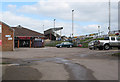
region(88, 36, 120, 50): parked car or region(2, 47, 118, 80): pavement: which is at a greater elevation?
region(88, 36, 120, 50): parked car

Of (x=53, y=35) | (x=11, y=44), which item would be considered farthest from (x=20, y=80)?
(x=53, y=35)

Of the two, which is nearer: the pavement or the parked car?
the pavement

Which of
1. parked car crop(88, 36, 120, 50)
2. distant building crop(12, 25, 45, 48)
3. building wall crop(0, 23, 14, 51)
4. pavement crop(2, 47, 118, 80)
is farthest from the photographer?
distant building crop(12, 25, 45, 48)

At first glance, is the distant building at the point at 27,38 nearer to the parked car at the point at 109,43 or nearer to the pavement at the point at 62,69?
the parked car at the point at 109,43

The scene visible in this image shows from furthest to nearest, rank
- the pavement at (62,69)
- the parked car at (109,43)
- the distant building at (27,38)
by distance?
the distant building at (27,38) < the parked car at (109,43) < the pavement at (62,69)

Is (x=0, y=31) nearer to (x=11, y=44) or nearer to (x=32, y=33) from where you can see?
(x=11, y=44)

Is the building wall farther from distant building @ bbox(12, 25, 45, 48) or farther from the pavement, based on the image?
distant building @ bbox(12, 25, 45, 48)

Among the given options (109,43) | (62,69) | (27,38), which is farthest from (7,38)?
(62,69)

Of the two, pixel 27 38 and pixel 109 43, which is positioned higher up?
pixel 27 38

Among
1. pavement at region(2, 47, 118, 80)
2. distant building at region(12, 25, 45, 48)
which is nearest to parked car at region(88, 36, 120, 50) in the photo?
pavement at region(2, 47, 118, 80)

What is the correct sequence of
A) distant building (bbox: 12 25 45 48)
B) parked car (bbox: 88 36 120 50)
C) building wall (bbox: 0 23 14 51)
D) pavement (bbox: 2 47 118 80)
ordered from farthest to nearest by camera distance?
1. distant building (bbox: 12 25 45 48)
2. building wall (bbox: 0 23 14 51)
3. parked car (bbox: 88 36 120 50)
4. pavement (bbox: 2 47 118 80)

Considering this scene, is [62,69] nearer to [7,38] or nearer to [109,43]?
[109,43]

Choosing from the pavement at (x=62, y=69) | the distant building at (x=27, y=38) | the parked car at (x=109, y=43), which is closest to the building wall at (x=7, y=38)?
the parked car at (x=109, y=43)

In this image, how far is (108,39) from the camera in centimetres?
2275
